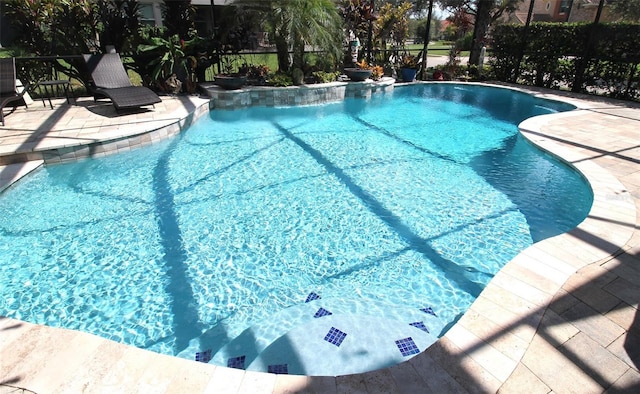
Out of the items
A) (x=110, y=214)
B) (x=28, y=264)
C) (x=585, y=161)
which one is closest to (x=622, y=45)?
(x=585, y=161)

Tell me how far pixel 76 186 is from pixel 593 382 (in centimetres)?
667

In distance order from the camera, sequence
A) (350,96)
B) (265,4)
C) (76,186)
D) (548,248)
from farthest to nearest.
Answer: (350,96)
(265,4)
(76,186)
(548,248)

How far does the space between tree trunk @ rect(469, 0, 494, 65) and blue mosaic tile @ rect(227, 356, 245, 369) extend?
15576 millimetres

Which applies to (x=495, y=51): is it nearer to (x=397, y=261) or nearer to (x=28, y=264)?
(x=397, y=261)

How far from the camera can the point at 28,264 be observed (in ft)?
13.1

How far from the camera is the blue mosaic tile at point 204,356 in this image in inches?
117

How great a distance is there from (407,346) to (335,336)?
0.60 metres

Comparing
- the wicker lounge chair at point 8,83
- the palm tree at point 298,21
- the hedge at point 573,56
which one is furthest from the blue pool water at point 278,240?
the hedge at point 573,56

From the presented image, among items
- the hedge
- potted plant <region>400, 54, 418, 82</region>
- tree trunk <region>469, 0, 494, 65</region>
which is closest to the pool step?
the hedge

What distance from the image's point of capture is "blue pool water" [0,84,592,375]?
3234 millimetres

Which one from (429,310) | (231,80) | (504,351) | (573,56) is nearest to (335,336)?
(429,310)

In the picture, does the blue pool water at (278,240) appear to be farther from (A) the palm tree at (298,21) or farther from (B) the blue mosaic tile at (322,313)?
(A) the palm tree at (298,21)

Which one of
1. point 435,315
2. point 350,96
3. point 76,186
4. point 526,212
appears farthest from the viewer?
point 350,96

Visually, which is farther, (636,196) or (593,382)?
(636,196)
